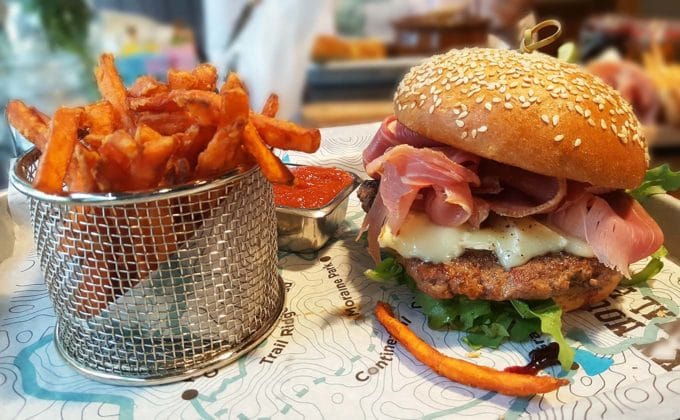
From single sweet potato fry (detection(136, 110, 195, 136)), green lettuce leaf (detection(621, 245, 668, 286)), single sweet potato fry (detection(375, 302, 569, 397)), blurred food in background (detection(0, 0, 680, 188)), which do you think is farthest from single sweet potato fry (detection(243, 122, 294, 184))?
blurred food in background (detection(0, 0, 680, 188))

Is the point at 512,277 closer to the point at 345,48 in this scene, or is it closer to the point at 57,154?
the point at 57,154

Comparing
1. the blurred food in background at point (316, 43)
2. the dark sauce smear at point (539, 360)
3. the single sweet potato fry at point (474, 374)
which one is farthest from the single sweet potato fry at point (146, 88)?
the blurred food in background at point (316, 43)

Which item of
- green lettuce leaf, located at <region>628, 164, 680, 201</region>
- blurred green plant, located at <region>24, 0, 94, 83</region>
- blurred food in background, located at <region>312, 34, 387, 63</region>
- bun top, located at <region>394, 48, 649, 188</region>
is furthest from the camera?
blurred food in background, located at <region>312, 34, 387, 63</region>

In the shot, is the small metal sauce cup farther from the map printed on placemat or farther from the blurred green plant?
the blurred green plant

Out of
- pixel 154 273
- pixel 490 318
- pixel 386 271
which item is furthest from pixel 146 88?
pixel 490 318

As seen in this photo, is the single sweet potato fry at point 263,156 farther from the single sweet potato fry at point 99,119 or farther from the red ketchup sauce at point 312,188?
the red ketchup sauce at point 312,188

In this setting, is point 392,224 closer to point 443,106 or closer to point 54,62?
point 443,106
